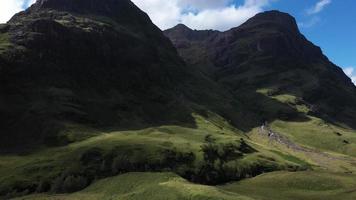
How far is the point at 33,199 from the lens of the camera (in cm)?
18875

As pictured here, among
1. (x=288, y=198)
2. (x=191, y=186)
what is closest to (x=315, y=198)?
(x=288, y=198)

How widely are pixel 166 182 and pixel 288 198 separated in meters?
49.8

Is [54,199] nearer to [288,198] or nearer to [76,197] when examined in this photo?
[76,197]

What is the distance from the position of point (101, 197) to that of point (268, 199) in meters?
62.8

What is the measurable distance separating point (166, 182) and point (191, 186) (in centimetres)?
1811

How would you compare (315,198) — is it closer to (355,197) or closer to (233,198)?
(355,197)

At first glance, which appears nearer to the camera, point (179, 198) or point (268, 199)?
point (179, 198)

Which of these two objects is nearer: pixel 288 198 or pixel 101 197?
pixel 101 197

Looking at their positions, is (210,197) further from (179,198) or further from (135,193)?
(135,193)

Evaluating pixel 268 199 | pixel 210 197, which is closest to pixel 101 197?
pixel 210 197

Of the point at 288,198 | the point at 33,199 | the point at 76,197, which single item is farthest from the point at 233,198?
the point at 33,199

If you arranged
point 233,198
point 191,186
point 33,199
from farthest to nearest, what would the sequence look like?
point 33,199 → point 191,186 → point 233,198

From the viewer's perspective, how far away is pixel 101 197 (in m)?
185

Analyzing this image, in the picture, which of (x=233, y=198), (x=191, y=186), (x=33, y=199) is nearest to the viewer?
(x=233, y=198)
